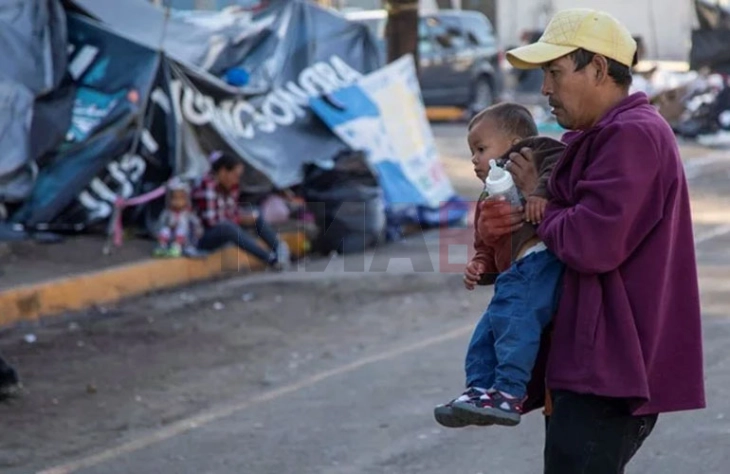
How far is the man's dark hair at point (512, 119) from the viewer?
12.5 feet

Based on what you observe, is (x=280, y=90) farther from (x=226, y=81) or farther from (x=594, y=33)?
(x=594, y=33)

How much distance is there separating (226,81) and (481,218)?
10386 millimetres

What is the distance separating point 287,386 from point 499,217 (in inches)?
179

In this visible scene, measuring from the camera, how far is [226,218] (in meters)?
12.3

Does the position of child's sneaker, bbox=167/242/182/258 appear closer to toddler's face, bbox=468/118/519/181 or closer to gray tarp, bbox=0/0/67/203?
gray tarp, bbox=0/0/67/203

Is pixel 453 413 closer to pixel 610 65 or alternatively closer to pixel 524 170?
pixel 524 170

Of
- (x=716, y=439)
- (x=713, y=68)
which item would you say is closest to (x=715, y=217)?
(x=716, y=439)

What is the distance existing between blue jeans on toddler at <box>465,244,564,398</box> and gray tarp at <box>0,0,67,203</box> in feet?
28.8

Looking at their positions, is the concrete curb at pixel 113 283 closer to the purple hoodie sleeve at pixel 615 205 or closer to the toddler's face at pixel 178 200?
the toddler's face at pixel 178 200

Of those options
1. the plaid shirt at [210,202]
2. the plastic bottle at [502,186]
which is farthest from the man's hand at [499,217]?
the plaid shirt at [210,202]

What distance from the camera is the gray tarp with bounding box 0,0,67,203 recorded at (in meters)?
11.8

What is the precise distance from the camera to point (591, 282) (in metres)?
3.41

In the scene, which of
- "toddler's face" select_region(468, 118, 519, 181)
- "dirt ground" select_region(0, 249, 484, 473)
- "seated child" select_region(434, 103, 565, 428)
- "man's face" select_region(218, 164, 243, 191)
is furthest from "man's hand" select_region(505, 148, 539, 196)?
"man's face" select_region(218, 164, 243, 191)

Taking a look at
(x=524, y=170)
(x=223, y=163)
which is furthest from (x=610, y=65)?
(x=223, y=163)
